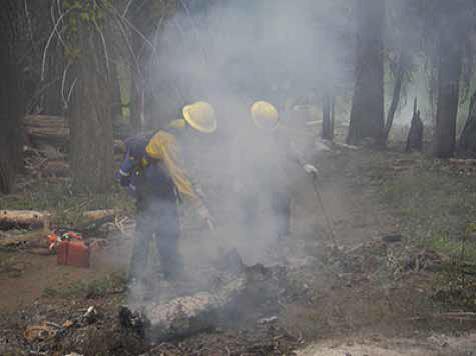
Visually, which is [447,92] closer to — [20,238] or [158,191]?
[158,191]

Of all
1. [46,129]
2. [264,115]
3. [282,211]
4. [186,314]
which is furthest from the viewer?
[46,129]

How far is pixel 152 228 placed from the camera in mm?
4613

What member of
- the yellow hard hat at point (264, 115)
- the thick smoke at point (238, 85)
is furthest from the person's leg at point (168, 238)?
the yellow hard hat at point (264, 115)

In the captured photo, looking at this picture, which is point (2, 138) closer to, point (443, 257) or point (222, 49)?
point (222, 49)

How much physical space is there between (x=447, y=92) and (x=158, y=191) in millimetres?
7733

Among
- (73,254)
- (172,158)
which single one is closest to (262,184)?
(172,158)

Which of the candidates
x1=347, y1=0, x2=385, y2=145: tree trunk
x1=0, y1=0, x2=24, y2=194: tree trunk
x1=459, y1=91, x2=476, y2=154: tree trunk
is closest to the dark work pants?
x1=0, y1=0, x2=24, y2=194: tree trunk

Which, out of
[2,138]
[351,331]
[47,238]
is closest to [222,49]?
[2,138]

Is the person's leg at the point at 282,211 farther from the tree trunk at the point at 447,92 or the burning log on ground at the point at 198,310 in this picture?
the tree trunk at the point at 447,92

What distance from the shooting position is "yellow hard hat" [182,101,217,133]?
4.73 m

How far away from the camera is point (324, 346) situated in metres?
3.47

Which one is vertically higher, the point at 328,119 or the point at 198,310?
the point at 328,119

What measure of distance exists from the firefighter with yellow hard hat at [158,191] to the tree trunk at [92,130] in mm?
3451

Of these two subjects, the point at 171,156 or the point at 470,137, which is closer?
the point at 171,156
